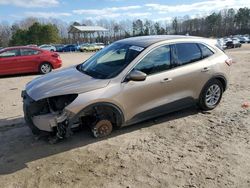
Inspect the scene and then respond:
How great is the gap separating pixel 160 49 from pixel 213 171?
8.44 feet

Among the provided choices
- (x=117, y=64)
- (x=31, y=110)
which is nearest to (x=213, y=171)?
(x=117, y=64)

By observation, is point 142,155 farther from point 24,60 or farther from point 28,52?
point 28,52

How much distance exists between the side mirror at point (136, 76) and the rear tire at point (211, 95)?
180cm

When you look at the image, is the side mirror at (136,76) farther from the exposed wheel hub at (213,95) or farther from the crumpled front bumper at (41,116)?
the exposed wheel hub at (213,95)

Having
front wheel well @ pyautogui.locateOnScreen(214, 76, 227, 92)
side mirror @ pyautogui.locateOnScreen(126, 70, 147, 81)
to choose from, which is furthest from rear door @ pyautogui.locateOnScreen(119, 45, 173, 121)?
front wheel well @ pyautogui.locateOnScreen(214, 76, 227, 92)

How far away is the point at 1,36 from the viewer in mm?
76750

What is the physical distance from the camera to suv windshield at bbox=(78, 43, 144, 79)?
5395mm

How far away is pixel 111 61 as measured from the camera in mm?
5891

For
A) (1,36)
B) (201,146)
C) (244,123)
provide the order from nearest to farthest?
(201,146) → (244,123) → (1,36)

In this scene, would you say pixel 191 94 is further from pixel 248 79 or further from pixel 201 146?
pixel 248 79

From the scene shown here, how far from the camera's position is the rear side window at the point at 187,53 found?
6.00m

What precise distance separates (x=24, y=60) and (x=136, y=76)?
10034 millimetres

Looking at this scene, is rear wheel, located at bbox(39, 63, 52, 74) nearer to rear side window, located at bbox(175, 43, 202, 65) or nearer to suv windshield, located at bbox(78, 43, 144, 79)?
suv windshield, located at bbox(78, 43, 144, 79)

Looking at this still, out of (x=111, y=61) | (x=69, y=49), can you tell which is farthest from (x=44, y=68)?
(x=69, y=49)
